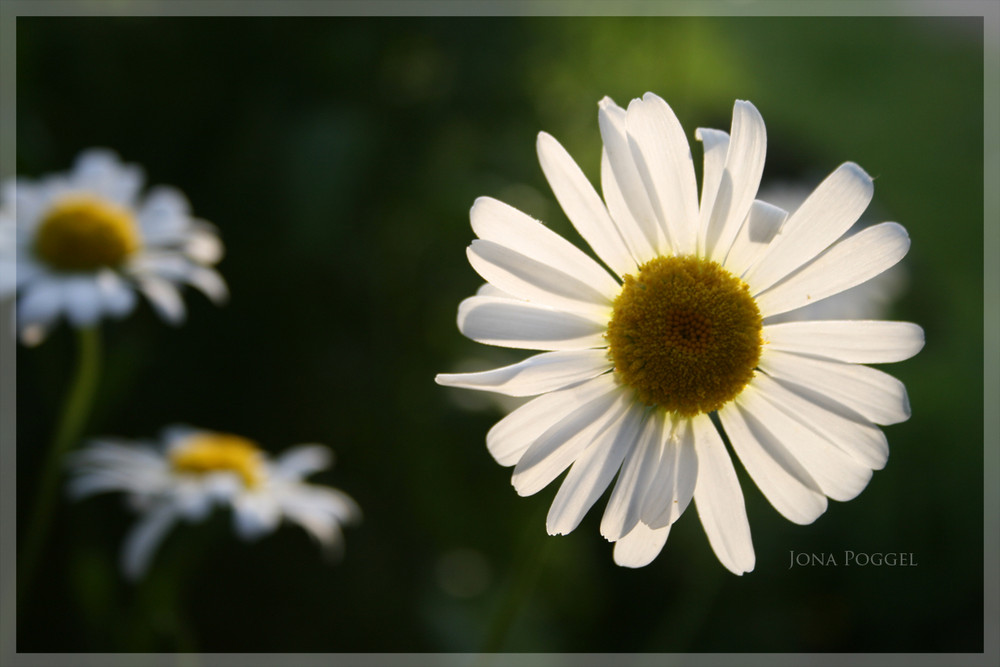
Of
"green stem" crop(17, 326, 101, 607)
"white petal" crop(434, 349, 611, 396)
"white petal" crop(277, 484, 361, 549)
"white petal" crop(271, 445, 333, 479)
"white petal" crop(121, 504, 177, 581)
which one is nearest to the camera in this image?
"white petal" crop(434, 349, 611, 396)

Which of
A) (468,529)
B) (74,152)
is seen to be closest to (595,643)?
(468,529)

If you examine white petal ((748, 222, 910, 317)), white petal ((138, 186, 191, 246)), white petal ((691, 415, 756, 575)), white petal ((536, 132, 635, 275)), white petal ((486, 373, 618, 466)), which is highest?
white petal ((138, 186, 191, 246))

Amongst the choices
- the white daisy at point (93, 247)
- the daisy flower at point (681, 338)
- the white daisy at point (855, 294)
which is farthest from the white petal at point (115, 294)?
the white daisy at point (855, 294)

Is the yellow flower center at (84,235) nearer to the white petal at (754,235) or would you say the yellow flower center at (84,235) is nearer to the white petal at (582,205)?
the white petal at (582,205)

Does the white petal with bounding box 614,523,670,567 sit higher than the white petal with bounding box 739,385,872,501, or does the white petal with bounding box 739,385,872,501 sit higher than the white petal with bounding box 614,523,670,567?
the white petal with bounding box 739,385,872,501

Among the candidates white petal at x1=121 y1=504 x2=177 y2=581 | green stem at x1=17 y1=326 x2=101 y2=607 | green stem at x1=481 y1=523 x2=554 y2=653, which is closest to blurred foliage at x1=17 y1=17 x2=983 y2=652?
white petal at x1=121 y1=504 x2=177 y2=581

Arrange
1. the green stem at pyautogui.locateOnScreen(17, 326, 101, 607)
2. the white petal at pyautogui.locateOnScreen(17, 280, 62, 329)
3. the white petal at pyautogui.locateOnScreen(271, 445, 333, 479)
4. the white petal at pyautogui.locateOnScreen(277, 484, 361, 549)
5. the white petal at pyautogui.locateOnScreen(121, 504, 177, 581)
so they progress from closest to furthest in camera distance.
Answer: the green stem at pyautogui.locateOnScreen(17, 326, 101, 607) < the white petal at pyautogui.locateOnScreen(17, 280, 62, 329) < the white petal at pyautogui.locateOnScreen(121, 504, 177, 581) < the white petal at pyautogui.locateOnScreen(277, 484, 361, 549) < the white petal at pyautogui.locateOnScreen(271, 445, 333, 479)

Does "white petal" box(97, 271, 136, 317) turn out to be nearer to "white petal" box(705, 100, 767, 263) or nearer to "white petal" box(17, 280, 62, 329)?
"white petal" box(17, 280, 62, 329)

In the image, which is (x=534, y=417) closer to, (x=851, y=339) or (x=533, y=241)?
(x=533, y=241)
